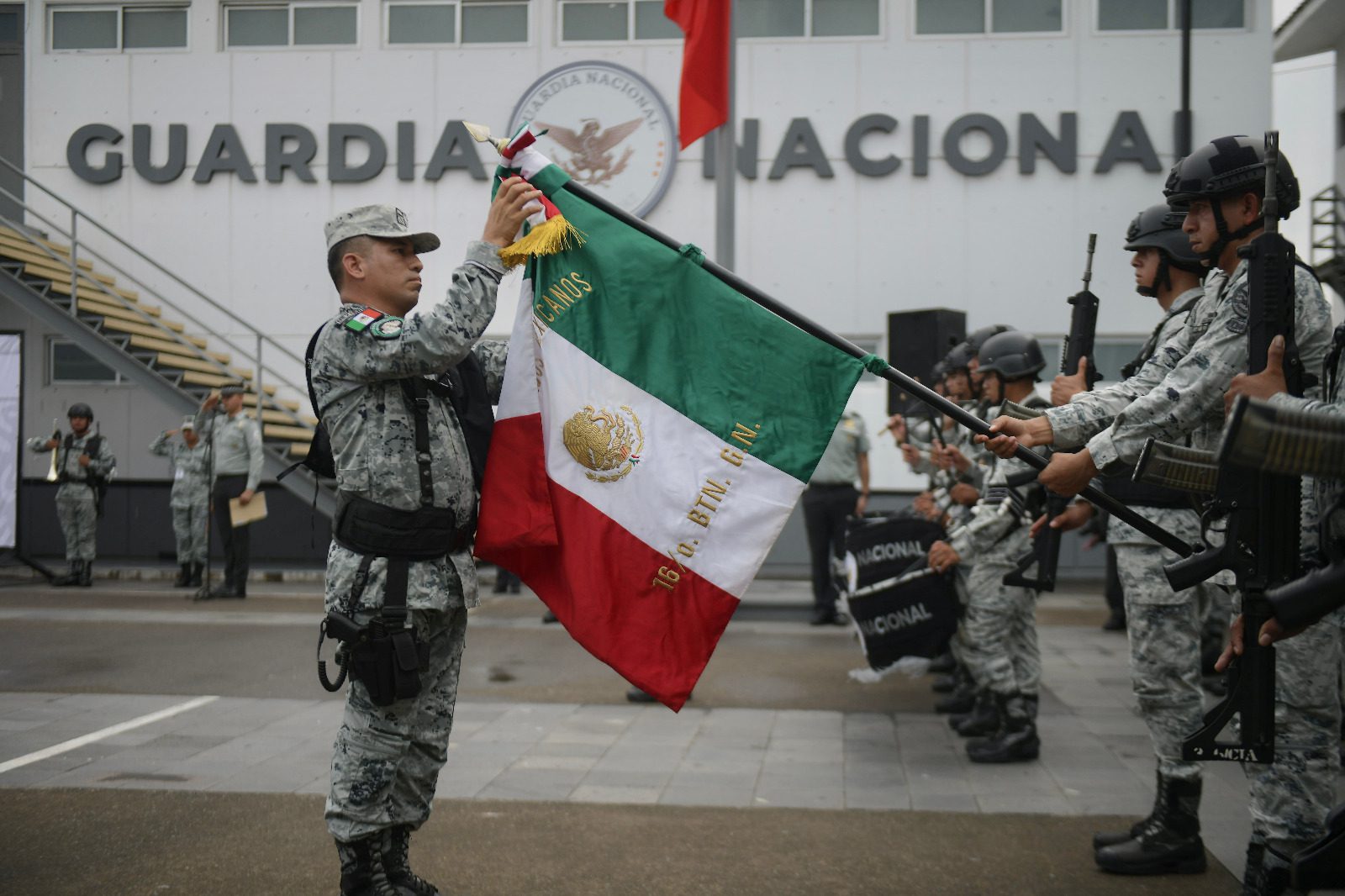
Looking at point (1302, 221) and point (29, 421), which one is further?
point (1302, 221)

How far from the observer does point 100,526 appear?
16078 mm

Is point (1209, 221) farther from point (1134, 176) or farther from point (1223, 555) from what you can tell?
point (1134, 176)

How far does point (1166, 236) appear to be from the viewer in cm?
A: 492

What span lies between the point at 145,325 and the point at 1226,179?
549 inches

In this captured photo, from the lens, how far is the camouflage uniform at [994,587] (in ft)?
21.0

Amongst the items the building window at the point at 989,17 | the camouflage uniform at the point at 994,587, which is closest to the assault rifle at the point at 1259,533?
the camouflage uniform at the point at 994,587

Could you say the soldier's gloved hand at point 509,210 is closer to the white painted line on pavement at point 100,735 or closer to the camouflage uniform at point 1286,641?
the camouflage uniform at point 1286,641

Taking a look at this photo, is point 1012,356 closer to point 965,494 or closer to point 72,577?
point 965,494

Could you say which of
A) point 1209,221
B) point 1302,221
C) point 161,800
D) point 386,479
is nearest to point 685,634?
point 386,479

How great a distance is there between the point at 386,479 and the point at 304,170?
13400 mm

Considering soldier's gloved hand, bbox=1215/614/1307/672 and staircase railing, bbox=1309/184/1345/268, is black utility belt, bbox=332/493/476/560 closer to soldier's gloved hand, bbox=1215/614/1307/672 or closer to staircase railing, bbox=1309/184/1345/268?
soldier's gloved hand, bbox=1215/614/1307/672

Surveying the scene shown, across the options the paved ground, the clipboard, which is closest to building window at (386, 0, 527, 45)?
the clipboard

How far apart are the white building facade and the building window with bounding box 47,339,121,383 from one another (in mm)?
123

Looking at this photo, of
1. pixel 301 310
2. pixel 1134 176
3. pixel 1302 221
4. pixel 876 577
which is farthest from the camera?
pixel 1302 221
